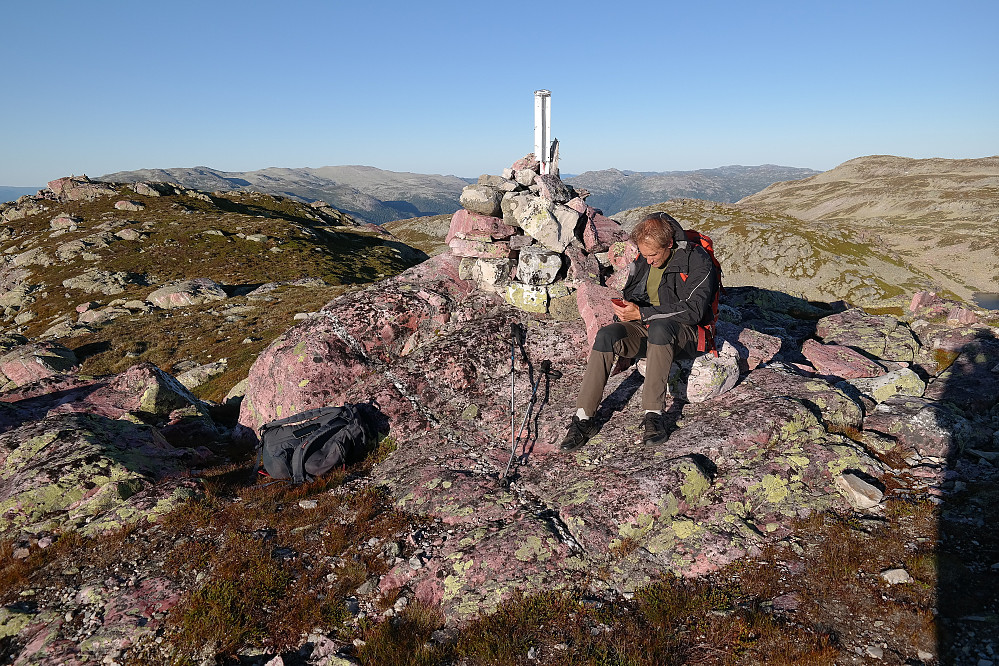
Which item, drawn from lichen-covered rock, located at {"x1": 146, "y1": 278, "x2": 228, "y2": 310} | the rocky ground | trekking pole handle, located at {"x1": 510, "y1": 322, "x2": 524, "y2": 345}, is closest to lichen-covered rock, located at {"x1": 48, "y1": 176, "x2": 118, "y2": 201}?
lichen-covered rock, located at {"x1": 146, "y1": 278, "x2": 228, "y2": 310}

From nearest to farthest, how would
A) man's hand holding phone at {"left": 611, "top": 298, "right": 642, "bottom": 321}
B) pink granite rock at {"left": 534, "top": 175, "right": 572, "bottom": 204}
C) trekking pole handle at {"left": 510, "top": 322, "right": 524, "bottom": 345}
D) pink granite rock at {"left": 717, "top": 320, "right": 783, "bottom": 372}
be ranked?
man's hand holding phone at {"left": 611, "top": 298, "right": 642, "bottom": 321} → pink granite rock at {"left": 717, "top": 320, "right": 783, "bottom": 372} → trekking pole handle at {"left": 510, "top": 322, "right": 524, "bottom": 345} → pink granite rock at {"left": 534, "top": 175, "right": 572, "bottom": 204}

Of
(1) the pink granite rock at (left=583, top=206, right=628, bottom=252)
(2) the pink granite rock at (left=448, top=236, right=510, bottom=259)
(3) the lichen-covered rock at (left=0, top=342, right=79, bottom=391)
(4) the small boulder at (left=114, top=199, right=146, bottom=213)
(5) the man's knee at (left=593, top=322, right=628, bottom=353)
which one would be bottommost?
(3) the lichen-covered rock at (left=0, top=342, right=79, bottom=391)

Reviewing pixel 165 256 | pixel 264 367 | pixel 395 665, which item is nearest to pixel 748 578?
pixel 395 665

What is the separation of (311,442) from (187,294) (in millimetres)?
46819

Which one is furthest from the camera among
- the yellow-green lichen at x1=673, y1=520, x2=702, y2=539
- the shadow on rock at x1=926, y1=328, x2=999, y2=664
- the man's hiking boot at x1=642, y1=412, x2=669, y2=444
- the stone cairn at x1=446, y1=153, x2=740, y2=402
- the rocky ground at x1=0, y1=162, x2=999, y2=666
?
the stone cairn at x1=446, y1=153, x2=740, y2=402

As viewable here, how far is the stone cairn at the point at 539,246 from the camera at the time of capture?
41.9 ft

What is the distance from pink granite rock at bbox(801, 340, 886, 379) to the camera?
1212 cm

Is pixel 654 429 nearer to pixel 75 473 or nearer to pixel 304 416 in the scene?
pixel 304 416

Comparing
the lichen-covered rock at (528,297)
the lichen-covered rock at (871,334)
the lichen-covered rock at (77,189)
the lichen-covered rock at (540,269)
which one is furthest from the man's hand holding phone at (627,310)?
the lichen-covered rock at (77,189)

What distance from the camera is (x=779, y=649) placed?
4965 millimetres

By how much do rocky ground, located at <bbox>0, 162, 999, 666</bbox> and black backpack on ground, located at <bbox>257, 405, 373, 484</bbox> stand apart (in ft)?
1.31

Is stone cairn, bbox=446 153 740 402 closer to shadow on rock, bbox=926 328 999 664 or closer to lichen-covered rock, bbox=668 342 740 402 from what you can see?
lichen-covered rock, bbox=668 342 740 402

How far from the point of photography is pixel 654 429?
28.2 feet

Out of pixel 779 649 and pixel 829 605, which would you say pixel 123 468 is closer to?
pixel 779 649
